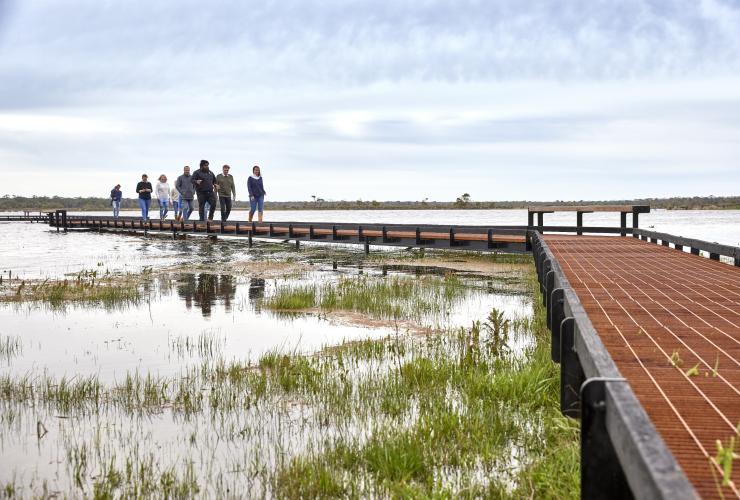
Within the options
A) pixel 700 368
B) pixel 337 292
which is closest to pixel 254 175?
pixel 337 292

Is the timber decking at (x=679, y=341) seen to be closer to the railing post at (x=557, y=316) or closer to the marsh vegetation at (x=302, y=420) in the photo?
the railing post at (x=557, y=316)

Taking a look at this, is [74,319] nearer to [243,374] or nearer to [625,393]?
[243,374]

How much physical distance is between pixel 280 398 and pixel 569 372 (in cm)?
251

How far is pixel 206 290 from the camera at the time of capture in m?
13.3

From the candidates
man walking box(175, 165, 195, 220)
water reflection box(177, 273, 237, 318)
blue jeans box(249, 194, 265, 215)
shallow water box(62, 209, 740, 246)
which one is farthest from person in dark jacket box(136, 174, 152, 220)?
shallow water box(62, 209, 740, 246)

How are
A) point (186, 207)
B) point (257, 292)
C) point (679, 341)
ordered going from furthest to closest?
point (186, 207), point (257, 292), point (679, 341)

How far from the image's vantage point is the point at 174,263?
18906 mm

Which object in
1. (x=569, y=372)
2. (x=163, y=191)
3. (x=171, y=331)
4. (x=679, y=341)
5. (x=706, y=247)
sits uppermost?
(x=163, y=191)

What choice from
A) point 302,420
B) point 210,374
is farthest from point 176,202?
point 302,420

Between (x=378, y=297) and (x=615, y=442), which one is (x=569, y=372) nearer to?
(x=615, y=442)

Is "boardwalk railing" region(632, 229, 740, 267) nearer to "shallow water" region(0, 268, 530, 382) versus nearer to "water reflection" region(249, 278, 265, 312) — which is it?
"shallow water" region(0, 268, 530, 382)

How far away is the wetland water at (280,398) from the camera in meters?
4.10

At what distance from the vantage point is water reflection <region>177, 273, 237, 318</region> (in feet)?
37.9

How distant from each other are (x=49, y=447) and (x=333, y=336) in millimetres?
4346
